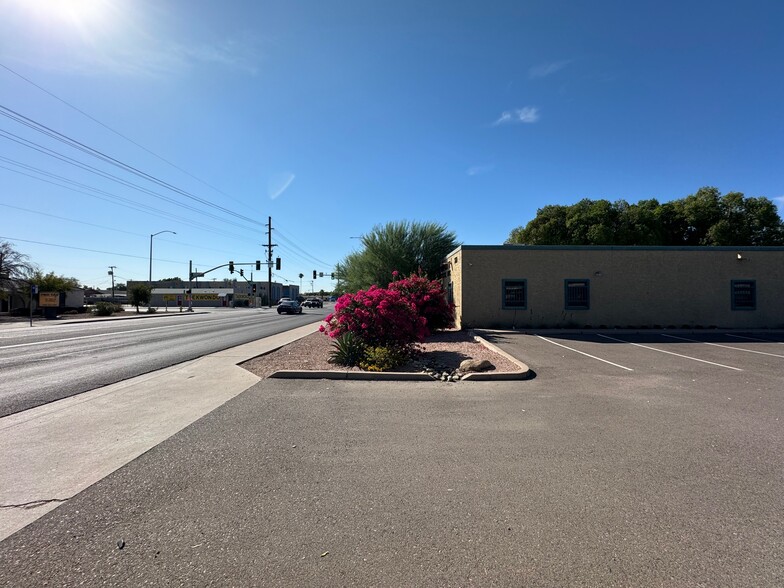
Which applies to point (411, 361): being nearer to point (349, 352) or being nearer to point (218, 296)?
point (349, 352)

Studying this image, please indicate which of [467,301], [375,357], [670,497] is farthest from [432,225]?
[670,497]

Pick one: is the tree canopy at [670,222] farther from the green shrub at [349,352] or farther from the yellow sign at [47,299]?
the yellow sign at [47,299]

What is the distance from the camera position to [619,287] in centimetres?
1912

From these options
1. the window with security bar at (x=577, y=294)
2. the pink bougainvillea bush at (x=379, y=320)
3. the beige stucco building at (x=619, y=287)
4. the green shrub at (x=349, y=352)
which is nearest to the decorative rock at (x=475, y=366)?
the pink bougainvillea bush at (x=379, y=320)

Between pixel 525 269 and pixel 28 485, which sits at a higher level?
pixel 525 269

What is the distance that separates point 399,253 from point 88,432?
19.4 metres

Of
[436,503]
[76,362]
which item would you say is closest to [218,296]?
[76,362]

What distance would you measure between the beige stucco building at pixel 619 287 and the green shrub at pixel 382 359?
31.9 feet

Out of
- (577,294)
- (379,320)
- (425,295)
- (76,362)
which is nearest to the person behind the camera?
(379,320)

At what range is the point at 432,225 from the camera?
25188 millimetres

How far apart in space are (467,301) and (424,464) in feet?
49.6

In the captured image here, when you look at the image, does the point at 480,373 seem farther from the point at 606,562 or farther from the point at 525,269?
the point at 525,269

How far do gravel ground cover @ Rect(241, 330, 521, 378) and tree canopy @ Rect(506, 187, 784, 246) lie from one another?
92.9ft

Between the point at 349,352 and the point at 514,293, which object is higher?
the point at 514,293
